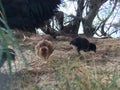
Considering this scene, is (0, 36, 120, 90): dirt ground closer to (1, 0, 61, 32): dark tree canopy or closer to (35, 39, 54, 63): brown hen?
(35, 39, 54, 63): brown hen

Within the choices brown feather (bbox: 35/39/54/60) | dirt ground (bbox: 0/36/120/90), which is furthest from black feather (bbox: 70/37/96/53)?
brown feather (bbox: 35/39/54/60)

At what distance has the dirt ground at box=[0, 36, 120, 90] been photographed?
339 cm

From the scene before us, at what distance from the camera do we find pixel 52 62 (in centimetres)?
443

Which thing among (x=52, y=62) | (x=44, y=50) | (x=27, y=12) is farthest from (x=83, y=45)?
(x=52, y=62)

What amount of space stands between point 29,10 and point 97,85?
99.9 inches

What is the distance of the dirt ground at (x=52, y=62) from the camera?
3.39 meters

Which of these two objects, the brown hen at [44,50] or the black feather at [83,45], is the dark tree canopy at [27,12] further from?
the black feather at [83,45]

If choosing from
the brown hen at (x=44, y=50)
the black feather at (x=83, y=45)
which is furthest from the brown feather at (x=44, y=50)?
the black feather at (x=83, y=45)

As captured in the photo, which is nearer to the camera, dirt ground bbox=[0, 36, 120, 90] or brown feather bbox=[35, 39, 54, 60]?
dirt ground bbox=[0, 36, 120, 90]

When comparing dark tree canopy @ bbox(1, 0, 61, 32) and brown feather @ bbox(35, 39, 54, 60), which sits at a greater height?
dark tree canopy @ bbox(1, 0, 61, 32)

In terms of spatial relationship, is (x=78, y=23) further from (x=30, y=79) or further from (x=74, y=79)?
(x=74, y=79)

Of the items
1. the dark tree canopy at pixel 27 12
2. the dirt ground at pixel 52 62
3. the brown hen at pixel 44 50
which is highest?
the dark tree canopy at pixel 27 12

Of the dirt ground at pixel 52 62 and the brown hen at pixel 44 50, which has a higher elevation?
the brown hen at pixel 44 50

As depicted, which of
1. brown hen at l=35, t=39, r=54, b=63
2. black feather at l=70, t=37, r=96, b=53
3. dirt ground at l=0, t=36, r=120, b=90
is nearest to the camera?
dirt ground at l=0, t=36, r=120, b=90
